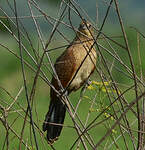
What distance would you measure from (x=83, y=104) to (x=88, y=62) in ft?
11.1

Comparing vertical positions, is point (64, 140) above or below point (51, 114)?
below

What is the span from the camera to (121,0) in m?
7.30

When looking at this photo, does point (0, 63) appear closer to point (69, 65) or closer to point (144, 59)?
point (144, 59)

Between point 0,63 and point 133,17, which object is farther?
point 133,17

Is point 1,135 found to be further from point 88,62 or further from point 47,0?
point 47,0

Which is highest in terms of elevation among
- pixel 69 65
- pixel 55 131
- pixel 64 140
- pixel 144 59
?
pixel 69 65

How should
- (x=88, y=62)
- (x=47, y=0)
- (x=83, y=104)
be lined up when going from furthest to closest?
(x=47, y=0), (x=83, y=104), (x=88, y=62)

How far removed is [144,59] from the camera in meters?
7.11

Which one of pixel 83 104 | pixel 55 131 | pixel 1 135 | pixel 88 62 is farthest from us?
pixel 83 104

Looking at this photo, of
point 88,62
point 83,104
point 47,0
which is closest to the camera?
point 88,62

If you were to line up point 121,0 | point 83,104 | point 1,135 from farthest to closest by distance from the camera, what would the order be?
point 121,0 → point 83,104 → point 1,135

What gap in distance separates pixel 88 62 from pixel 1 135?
7.33ft

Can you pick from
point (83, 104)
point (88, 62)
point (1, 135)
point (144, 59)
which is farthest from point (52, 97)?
point (144, 59)

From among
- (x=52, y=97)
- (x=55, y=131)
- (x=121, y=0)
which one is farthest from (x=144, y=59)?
(x=55, y=131)
